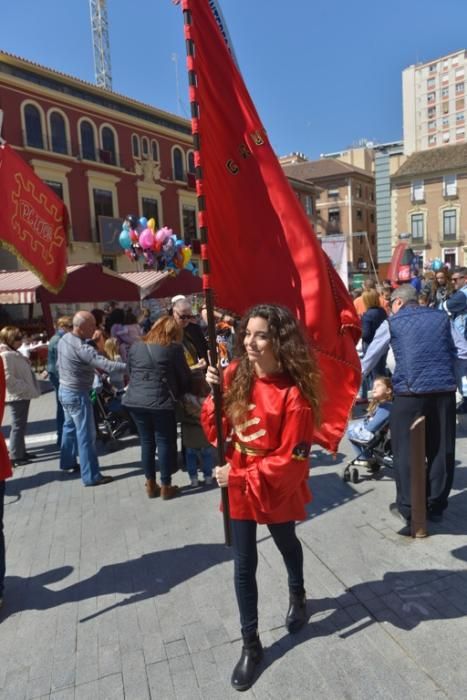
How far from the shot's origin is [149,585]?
3.55m

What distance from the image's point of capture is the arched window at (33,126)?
2425 centimetres

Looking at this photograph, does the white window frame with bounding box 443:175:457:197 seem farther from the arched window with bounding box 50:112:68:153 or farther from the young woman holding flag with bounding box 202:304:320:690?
the young woman holding flag with bounding box 202:304:320:690

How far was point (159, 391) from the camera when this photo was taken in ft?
16.0

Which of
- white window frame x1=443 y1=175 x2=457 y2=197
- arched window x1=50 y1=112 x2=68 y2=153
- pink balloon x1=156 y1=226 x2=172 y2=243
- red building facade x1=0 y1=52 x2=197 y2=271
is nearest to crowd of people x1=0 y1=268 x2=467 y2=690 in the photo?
pink balloon x1=156 y1=226 x2=172 y2=243

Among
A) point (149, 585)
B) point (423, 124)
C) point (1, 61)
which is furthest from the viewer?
point (423, 124)

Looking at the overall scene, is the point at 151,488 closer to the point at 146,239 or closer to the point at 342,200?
the point at 146,239

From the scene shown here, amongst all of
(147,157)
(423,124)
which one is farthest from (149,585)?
(423,124)

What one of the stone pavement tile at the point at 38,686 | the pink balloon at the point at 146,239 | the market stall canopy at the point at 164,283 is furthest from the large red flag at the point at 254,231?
the pink balloon at the point at 146,239

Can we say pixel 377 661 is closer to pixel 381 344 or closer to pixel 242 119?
pixel 381 344

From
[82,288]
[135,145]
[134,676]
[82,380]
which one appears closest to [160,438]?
[82,380]

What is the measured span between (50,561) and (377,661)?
8.34 feet

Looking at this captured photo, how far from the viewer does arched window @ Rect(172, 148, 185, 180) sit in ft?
105

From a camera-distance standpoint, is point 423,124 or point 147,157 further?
point 423,124

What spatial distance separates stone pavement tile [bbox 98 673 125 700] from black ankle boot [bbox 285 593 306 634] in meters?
0.95
